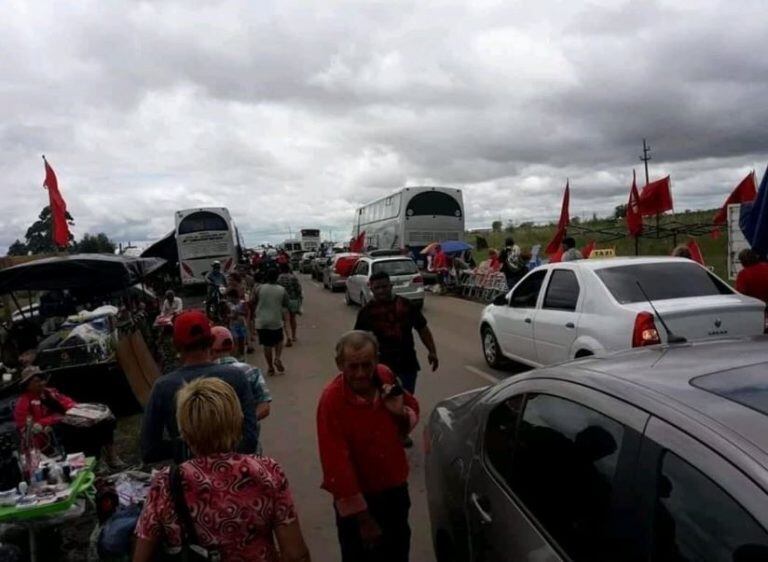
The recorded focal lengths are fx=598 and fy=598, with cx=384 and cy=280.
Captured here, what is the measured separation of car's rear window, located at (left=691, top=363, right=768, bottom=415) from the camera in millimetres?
1648

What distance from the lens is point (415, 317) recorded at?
5.27m

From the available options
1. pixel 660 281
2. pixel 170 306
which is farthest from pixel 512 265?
pixel 660 281

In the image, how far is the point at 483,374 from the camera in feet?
28.7

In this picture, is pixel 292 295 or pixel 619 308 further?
pixel 292 295

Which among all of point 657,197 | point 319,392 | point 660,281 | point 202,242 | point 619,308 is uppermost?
point 657,197

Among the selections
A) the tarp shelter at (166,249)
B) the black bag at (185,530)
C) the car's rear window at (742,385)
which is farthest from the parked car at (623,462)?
the tarp shelter at (166,249)

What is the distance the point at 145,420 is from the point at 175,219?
76.9 ft

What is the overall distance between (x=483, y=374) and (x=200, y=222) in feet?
63.2

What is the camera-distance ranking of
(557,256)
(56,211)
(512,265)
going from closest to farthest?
(56,211)
(557,256)
(512,265)

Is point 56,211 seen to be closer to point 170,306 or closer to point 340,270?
point 170,306

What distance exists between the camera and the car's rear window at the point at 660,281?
5.88 m

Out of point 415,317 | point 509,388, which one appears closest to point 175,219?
point 415,317

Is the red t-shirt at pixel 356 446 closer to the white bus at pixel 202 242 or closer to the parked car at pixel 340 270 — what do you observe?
the parked car at pixel 340 270

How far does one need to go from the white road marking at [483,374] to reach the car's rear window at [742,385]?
6.34 metres
